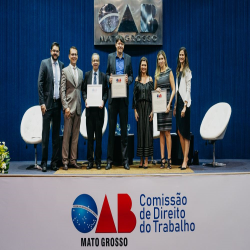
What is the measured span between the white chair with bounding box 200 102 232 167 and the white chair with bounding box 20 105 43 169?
267 cm

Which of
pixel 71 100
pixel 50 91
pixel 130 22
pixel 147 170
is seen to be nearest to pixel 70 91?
pixel 71 100

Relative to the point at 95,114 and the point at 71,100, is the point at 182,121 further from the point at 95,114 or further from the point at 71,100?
the point at 71,100

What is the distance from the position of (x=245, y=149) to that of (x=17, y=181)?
546cm

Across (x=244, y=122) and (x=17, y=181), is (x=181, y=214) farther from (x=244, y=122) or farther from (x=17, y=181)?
(x=244, y=122)

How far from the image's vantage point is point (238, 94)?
6.65 metres

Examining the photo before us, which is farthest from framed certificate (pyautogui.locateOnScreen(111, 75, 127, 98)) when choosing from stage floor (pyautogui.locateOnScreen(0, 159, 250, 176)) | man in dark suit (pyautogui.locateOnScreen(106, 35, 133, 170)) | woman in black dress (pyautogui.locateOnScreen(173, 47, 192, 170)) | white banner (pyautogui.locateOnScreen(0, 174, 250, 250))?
white banner (pyautogui.locateOnScreen(0, 174, 250, 250))

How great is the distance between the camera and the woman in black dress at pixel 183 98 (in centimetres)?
464

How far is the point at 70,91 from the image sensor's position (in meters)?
4.67

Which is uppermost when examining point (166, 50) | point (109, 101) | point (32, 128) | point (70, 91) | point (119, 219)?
point (166, 50)

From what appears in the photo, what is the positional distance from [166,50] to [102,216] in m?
4.99

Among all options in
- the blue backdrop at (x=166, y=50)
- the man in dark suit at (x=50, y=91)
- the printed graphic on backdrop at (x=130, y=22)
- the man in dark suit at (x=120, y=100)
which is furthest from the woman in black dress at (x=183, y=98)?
the printed graphic on backdrop at (x=130, y=22)

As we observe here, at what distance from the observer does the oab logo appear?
2150mm

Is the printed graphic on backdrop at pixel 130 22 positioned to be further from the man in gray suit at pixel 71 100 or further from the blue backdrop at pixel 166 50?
the man in gray suit at pixel 71 100

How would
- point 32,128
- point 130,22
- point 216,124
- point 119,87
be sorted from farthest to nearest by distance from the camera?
point 130,22 < point 216,124 < point 32,128 < point 119,87
